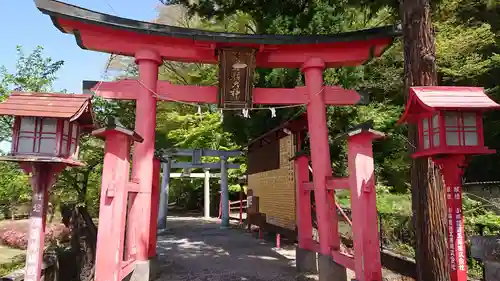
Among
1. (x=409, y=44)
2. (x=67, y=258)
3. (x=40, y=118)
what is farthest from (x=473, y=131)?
(x=67, y=258)

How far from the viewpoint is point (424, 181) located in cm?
479

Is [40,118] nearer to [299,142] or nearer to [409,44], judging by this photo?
[409,44]

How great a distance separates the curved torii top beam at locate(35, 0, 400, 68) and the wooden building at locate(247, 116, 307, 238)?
186 centimetres

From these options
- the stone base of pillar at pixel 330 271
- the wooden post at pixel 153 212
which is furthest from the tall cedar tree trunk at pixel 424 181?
the wooden post at pixel 153 212

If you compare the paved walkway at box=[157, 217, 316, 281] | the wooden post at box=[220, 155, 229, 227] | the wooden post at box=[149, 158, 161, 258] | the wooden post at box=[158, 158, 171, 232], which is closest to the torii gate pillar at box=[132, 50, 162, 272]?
the wooden post at box=[149, 158, 161, 258]

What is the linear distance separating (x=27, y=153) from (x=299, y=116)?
6.09 meters

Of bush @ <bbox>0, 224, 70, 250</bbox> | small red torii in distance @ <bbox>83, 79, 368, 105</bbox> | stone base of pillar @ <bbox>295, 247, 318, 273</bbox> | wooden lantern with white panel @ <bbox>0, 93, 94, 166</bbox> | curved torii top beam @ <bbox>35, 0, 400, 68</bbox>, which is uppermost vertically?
curved torii top beam @ <bbox>35, 0, 400, 68</bbox>

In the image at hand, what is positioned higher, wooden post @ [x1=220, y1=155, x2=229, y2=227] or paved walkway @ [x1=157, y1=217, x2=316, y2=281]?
wooden post @ [x1=220, y1=155, x2=229, y2=227]

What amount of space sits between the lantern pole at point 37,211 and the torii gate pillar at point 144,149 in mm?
2058

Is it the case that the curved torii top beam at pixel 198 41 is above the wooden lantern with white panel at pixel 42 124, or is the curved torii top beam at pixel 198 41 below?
above

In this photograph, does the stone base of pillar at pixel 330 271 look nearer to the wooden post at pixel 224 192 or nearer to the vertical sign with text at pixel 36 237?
the vertical sign with text at pixel 36 237

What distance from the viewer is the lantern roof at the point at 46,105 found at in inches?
167

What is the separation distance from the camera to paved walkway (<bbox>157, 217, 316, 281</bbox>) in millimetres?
7008

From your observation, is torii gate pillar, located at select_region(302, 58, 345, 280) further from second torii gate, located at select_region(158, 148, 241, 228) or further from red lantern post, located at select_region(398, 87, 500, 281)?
second torii gate, located at select_region(158, 148, 241, 228)
